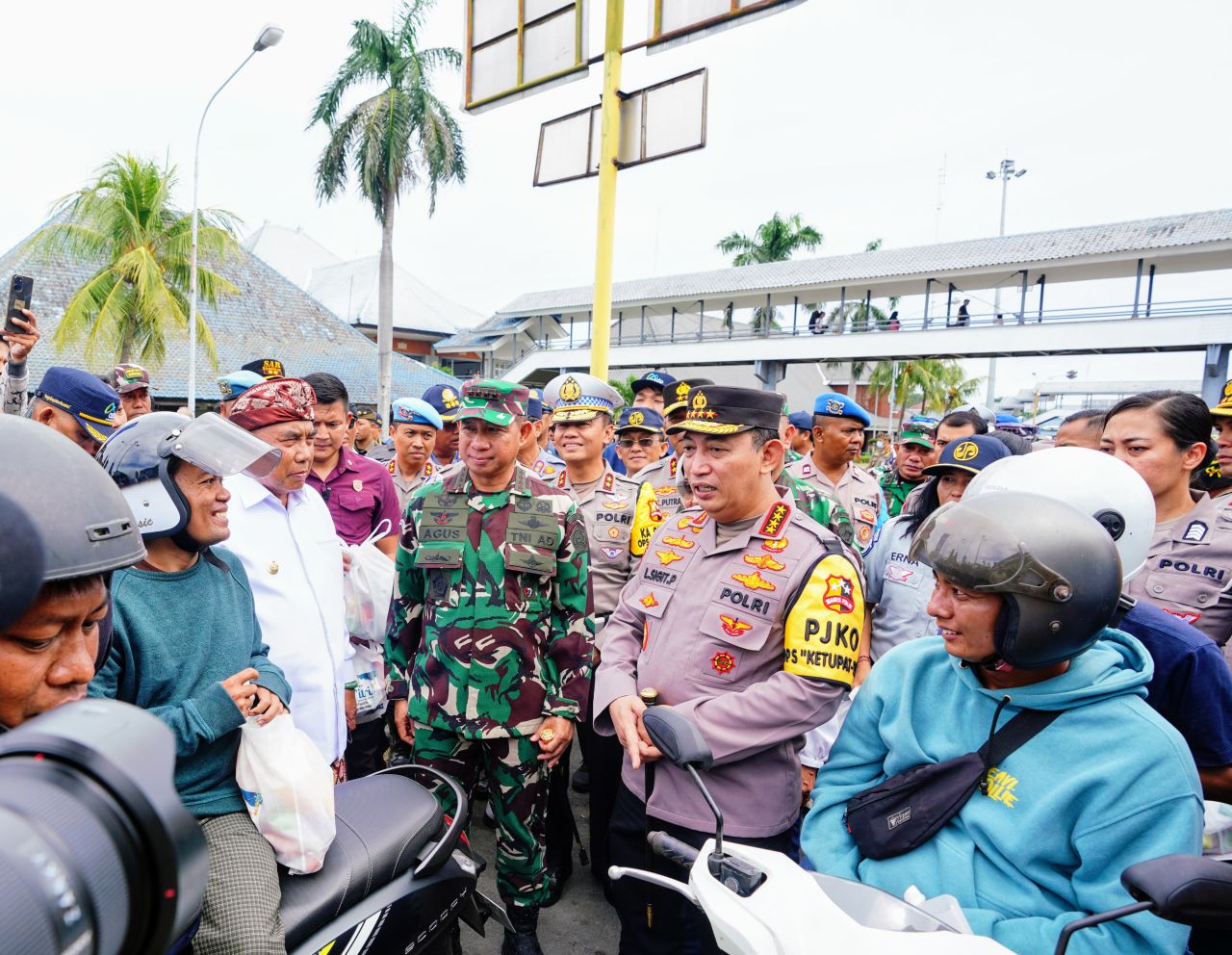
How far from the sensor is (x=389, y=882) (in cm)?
198

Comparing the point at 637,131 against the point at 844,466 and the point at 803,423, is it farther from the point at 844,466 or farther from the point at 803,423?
the point at 803,423

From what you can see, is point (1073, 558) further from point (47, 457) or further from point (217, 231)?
point (217, 231)

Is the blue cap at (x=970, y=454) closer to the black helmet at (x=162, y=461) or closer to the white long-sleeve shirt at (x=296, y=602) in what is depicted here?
the white long-sleeve shirt at (x=296, y=602)

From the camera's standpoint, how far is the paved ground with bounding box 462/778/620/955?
288cm

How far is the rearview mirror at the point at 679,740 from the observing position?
1.41 m

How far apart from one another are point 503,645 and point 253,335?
87.3ft

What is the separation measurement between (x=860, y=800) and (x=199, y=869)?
144 centimetres

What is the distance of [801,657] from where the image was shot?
6.73 feet

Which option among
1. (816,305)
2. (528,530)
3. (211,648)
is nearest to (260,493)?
(211,648)

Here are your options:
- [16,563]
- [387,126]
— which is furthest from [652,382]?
[387,126]

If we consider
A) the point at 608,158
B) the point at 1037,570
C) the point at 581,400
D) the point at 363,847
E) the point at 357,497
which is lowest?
the point at 363,847

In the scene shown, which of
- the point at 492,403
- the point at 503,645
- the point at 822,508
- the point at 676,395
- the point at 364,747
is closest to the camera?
the point at 503,645

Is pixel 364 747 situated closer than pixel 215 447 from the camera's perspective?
No

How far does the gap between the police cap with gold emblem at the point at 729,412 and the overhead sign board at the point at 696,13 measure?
363cm
